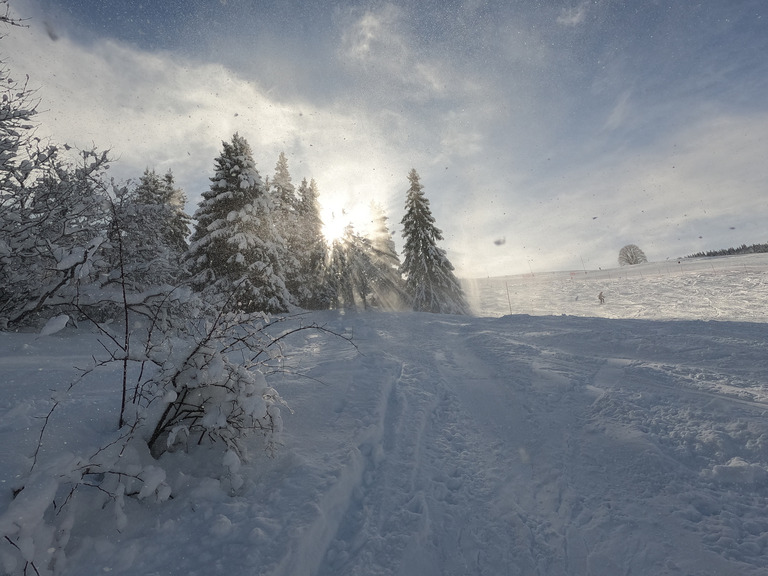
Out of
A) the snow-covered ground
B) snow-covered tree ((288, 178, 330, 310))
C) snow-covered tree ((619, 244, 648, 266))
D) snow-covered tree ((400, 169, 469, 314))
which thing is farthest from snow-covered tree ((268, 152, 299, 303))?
snow-covered tree ((619, 244, 648, 266))

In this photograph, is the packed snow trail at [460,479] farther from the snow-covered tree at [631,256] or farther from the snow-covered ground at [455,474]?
the snow-covered tree at [631,256]

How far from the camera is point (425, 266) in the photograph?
2542 cm

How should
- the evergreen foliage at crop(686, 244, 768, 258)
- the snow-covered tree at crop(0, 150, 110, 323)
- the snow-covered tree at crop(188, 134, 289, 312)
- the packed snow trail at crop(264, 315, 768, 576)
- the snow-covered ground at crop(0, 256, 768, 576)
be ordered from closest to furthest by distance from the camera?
→ 1. the snow-covered ground at crop(0, 256, 768, 576)
2. the packed snow trail at crop(264, 315, 768, 576)
3. the snow-covered tree at crop(0, 150, 110, 323)
4. the snow-covered tree at crop(188, 134, 289, 312)
5. the evergreen foliage at crop(686, 244, 768, 258)

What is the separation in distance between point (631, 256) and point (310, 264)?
6330 centimetres

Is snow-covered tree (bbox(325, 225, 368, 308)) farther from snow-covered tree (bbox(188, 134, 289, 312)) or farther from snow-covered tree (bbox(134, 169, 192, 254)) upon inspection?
snow-covered tree (bbox(134, 169, 192, 254))

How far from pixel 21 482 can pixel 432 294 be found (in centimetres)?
2309

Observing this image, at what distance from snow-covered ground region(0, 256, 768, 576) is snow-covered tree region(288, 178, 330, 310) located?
1450 centimetres

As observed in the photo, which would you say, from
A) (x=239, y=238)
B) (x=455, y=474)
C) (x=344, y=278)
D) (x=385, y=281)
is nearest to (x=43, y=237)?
(x=455, y=474)

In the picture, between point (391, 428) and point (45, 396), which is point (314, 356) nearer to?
point (391, 428)

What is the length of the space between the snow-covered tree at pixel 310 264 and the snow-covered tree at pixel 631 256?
61073 millimetres

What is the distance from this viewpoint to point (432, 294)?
2466 cm

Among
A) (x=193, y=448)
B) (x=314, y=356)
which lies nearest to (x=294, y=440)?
(x=193, y=448)

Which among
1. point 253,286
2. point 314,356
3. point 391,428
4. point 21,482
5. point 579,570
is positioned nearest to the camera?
point 21,482

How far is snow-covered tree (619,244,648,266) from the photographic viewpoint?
63750mm
